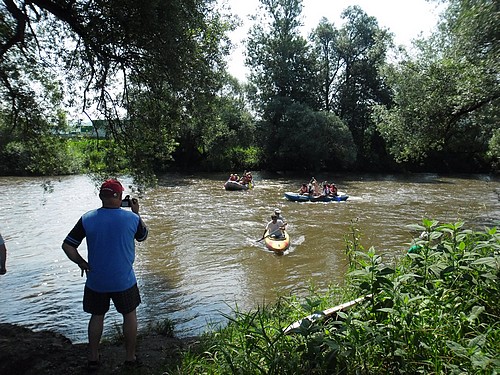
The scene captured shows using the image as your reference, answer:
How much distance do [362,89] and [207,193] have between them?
2429 cm

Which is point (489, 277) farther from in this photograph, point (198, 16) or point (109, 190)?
point (198, 16)

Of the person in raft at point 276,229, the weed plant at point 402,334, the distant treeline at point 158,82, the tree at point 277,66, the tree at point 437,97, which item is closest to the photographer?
the weed plant at point 402,334

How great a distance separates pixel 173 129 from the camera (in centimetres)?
805

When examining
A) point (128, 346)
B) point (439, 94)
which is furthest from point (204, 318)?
point (439, 94)

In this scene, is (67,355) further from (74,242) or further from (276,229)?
(276,229)

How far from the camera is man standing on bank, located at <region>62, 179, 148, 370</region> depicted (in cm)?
333

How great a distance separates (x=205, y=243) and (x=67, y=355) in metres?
7.99

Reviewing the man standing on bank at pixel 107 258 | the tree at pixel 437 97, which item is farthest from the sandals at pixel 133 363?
the tree at pixel 437 97

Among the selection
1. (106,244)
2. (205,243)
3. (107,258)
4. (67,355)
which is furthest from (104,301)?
(205,243)

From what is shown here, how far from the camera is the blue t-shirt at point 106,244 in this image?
131 inches

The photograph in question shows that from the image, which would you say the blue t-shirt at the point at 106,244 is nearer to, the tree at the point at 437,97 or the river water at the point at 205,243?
the river water at the point at 205,243

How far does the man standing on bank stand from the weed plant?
723 mm

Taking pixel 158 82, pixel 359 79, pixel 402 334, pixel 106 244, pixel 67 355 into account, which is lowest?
pixel 67 355

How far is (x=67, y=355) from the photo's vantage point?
147 inches
